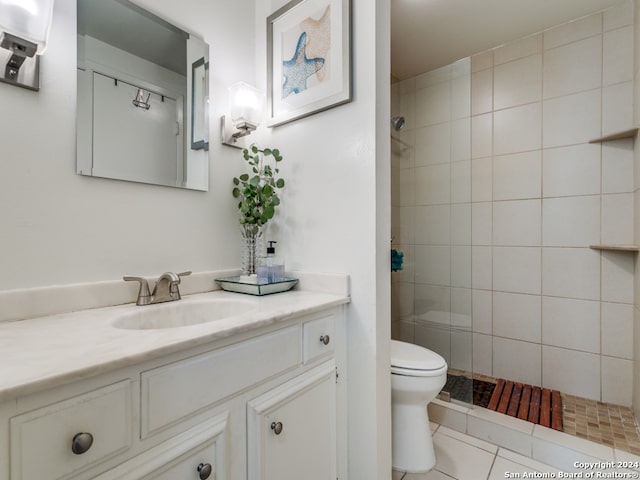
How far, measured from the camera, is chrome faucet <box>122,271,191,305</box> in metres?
1.07

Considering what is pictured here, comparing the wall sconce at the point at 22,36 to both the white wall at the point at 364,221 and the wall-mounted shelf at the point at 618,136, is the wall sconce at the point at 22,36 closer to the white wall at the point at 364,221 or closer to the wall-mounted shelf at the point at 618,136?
the white wall at the point at 364,221

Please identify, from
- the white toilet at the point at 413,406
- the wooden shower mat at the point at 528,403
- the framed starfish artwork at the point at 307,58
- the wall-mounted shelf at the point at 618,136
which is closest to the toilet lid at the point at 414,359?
the white toilet at the point at 413,406

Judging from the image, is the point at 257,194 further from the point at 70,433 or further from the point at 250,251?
the point at 70,433

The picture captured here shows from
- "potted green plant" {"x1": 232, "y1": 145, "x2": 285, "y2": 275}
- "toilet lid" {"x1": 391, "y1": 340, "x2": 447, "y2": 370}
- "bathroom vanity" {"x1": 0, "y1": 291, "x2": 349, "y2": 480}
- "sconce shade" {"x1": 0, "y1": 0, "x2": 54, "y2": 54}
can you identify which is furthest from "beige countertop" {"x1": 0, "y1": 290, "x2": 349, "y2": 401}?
"sconce shade" {"x1": 0, "y1": 0, "x2": 54, "y2": 54}

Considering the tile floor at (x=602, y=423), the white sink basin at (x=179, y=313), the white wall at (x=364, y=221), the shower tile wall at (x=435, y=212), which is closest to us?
the white sink basin at (x=179, y=313)

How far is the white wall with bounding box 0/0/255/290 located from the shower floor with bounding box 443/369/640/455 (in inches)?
64.9

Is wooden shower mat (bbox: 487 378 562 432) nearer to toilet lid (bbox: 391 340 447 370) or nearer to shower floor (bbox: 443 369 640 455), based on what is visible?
shower floor (bbox: 443 369 640 455)

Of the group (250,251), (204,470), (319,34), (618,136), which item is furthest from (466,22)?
(204,470)

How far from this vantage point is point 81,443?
0.53 metres

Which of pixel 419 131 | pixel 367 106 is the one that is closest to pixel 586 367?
pixel 419 131

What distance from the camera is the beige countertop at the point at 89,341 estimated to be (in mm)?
512

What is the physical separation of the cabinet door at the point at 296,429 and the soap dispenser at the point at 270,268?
399mm

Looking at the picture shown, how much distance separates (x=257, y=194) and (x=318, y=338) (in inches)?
26.9

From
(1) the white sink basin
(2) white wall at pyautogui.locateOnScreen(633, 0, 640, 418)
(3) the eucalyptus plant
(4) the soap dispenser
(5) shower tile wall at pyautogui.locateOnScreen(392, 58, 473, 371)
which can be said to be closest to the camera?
(1) the white sink basin
